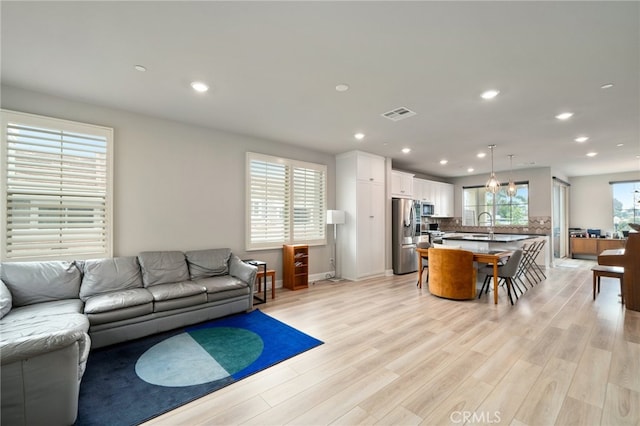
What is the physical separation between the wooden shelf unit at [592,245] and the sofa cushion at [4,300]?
1252 cm

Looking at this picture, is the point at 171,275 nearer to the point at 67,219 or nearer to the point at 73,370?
the point at 67,219

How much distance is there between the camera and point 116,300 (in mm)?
2902

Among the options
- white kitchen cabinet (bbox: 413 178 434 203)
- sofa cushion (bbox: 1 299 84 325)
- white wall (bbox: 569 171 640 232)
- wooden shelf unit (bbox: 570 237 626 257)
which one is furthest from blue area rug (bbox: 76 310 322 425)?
white wall (bbox: 569 171 640 232)

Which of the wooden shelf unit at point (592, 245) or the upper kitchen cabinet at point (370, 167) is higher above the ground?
the upper kitchen cabinet at point (370, 167)

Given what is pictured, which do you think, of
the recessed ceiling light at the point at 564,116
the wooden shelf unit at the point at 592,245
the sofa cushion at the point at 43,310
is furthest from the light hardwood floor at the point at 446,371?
the wooden shelf unit at the point at 592,245

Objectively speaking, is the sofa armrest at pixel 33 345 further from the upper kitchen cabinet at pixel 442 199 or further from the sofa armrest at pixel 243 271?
the upper kitchen cabinet at pixel 442 199

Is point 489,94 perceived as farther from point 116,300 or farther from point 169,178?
point 116,300

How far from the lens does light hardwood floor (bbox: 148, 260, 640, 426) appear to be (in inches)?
74.2

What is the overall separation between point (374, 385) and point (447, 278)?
2.82 m

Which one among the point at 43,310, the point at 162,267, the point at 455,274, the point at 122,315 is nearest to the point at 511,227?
the point at 455,274

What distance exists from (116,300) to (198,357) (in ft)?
3.66

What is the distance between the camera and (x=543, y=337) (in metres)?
3.06

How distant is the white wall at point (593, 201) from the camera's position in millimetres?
8531

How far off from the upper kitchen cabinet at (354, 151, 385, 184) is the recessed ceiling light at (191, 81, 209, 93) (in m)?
3.41
